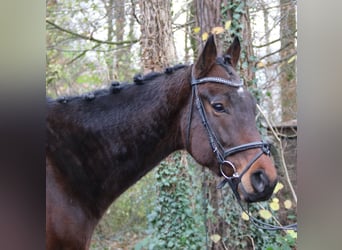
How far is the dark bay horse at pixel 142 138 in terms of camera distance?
5.24 ft

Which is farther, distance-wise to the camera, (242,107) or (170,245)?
(170,245)

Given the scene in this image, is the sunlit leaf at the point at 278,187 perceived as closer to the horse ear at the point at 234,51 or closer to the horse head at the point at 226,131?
the horse head at the point at 226,131

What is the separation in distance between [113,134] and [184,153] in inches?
32.8

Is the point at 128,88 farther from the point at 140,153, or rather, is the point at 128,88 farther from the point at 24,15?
the point at 24,15

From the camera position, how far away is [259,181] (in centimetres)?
157

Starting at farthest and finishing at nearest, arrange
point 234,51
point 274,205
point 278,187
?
point 274,205
point 278,187
point 234,51

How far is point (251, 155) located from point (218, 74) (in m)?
0.40

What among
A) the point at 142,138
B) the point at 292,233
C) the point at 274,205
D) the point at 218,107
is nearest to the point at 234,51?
the point at 218,107

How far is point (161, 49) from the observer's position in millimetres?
2477

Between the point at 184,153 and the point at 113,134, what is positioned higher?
the point at 113,134

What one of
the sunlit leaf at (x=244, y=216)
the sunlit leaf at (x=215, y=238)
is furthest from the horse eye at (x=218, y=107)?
the sunlit leaf at (x=215, y=238)

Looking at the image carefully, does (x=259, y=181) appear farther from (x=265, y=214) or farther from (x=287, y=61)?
(x=287, y=61)

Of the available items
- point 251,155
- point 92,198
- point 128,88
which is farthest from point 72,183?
point 251,155

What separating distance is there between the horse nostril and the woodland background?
0.56m
